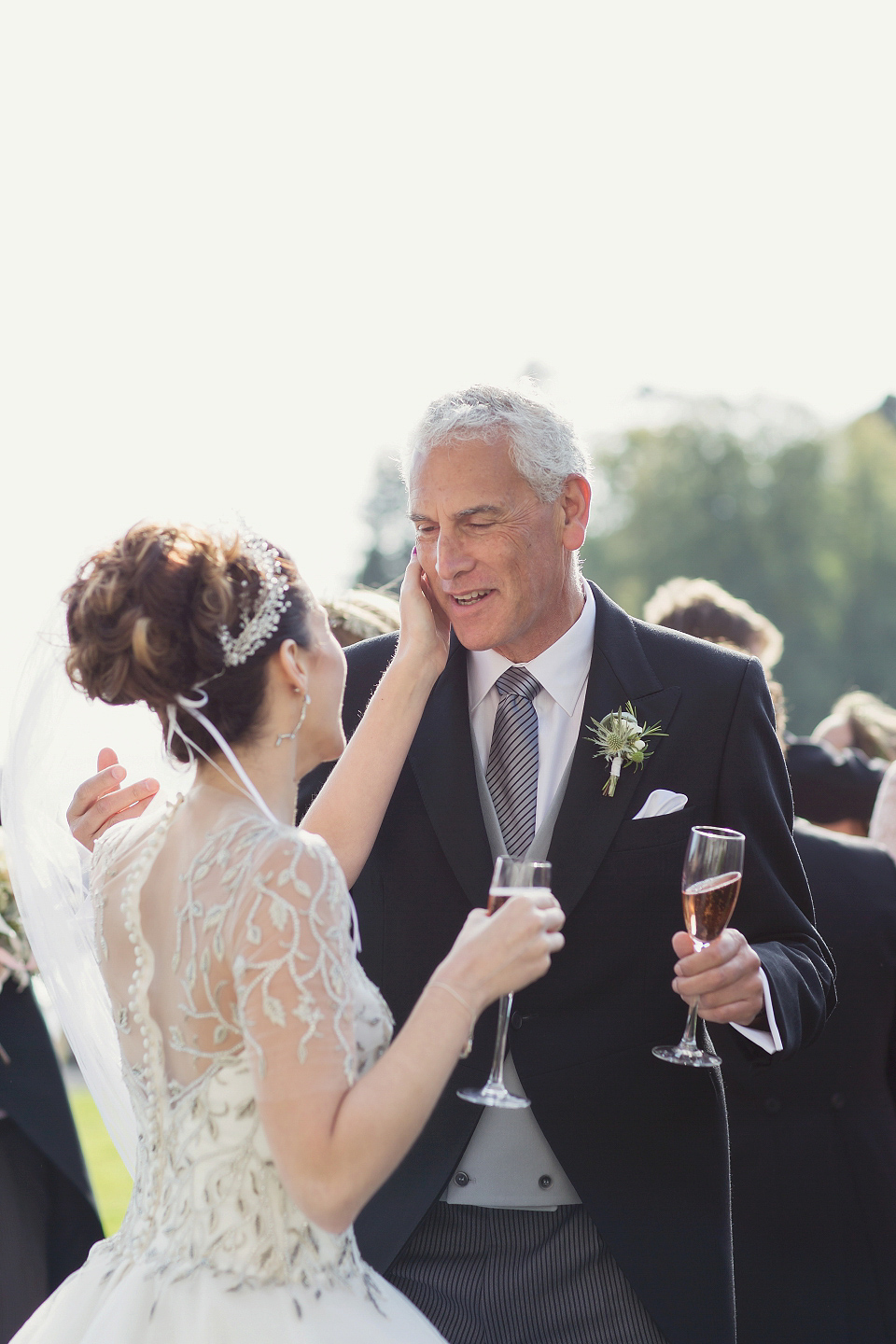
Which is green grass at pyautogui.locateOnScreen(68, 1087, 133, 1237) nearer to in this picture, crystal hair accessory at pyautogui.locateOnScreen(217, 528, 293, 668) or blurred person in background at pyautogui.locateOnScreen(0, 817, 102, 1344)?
blurred person in background at pyautogui.locateOnScreen(0, 817, 102, 1344)

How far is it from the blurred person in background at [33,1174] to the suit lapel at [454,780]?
208 centimetres

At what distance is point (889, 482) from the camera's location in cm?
4244

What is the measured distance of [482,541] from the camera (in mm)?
3559

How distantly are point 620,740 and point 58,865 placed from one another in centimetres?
158

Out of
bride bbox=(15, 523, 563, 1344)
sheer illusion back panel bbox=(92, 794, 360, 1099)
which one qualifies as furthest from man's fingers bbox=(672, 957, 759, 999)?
sheer illusion back panel bbox=(92, 794, 360, 1099)

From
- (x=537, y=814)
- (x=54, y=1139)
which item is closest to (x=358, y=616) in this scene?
(x=537, y=814)

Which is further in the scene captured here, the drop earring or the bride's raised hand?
the bride's raised hand

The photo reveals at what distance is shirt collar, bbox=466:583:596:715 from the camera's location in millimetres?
3627

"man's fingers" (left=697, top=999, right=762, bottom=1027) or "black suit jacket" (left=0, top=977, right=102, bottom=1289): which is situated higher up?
"man's fingers" (left=697, top=999, right=762, bottom=1027)

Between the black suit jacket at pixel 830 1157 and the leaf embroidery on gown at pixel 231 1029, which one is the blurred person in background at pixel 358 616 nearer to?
the black suit jacket at pixel 830 1157

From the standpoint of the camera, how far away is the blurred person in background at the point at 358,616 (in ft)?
17.1

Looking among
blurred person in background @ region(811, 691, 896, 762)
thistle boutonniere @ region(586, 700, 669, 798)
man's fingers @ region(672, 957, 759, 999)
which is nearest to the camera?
man's fingers @ region(672, 957, 759, 999)

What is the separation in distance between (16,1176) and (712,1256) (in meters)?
2.65

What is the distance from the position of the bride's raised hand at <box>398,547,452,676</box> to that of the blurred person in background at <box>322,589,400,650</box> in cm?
144
